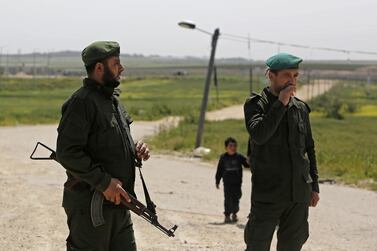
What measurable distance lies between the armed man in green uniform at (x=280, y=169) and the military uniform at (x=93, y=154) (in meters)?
0.85

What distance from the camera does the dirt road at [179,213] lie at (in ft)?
22.0

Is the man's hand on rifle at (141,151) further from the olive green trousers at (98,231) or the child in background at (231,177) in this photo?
the child in background at (231,177)

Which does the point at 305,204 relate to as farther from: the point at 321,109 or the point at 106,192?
the point at 321,109

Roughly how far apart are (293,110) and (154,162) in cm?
1180

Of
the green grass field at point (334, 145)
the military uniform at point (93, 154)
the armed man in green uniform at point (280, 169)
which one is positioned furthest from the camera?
the green grass field at point (334, 145)

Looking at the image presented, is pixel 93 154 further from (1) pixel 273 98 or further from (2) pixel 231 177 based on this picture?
(2) pixel 231 177

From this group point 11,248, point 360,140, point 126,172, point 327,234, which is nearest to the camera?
point 126,172

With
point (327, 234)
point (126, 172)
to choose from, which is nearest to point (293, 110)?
point (126, 172)

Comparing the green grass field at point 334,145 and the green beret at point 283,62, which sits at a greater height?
the green beret at point 283,62

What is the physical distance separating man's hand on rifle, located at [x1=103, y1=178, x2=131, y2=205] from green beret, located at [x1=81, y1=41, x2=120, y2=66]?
697mm

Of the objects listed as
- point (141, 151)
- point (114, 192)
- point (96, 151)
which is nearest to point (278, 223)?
point (141, 151)

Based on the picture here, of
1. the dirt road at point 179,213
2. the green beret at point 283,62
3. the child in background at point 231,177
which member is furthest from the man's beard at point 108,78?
the child in background at point 231,177

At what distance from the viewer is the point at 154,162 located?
15.7 metres

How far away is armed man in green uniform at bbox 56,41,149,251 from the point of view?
11.3 ft
